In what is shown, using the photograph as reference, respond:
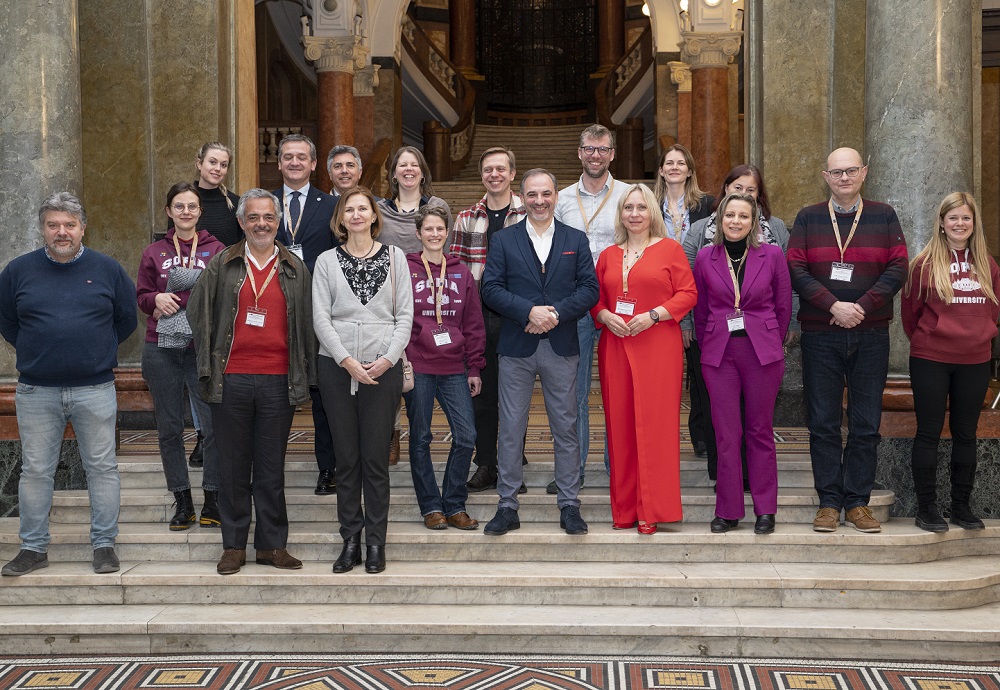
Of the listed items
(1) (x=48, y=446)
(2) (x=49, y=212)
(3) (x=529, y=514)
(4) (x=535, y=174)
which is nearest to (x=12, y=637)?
(1) (x=48, y=446)

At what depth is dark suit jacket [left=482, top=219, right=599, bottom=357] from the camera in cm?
484

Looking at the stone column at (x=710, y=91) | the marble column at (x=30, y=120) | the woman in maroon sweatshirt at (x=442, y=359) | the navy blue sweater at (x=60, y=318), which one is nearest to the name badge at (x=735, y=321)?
the woman in maroon sweatshirt at (x=442, y=359)

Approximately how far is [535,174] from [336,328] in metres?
1.17

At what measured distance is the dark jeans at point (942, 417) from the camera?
491 cm

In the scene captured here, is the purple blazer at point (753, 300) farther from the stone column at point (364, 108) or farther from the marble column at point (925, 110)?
the stone column at point (364, 108)

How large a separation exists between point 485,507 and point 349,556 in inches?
32.5

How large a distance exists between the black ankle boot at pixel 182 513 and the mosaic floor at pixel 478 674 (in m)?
0.90

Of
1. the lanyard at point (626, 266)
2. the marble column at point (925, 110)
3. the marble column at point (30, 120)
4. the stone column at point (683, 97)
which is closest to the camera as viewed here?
the lanyard at point (626, 266)

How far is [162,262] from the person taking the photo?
16.4ft

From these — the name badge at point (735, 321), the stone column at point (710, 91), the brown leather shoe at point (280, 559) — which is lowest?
the brown leather shoe at point (280, 559)

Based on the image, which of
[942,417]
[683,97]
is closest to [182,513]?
[942,417]

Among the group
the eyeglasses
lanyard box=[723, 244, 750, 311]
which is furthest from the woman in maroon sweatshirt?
the eyeglasses

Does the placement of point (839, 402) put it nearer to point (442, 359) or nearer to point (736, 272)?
point (736, 272)

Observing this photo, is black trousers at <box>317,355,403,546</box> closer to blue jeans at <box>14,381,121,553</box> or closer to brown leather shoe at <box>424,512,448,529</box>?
brown leather shoe at <box>424,512,448,529</box>
